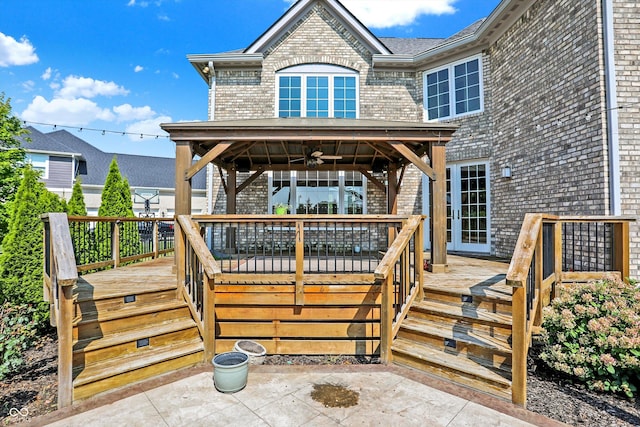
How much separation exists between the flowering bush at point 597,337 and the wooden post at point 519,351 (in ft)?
2.59

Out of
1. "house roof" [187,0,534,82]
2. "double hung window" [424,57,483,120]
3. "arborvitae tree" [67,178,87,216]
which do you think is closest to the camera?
"arborvitae tree" [67,178,87,216]

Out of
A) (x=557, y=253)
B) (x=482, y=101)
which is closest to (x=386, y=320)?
(x=557, y=253)

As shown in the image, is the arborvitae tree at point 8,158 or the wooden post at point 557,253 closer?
the wooden post at point 557,253

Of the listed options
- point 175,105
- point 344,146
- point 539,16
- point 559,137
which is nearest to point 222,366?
point 344,146

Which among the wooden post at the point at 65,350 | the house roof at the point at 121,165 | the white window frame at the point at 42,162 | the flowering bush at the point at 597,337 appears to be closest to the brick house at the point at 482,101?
the flowering bush at the point at 597,337

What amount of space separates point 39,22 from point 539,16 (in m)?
20.1

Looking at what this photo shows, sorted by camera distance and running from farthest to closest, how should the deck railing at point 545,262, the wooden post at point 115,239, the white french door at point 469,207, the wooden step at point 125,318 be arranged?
the white french door at point 469,207 → the wooden post at point 115,239 → the wooden step at point 125,318 → the deck railing at point 545,262

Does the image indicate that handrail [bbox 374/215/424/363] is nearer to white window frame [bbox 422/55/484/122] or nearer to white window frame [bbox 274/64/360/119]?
white window frame [bbox 422/55/484/122]

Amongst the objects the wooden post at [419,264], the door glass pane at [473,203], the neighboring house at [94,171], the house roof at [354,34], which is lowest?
the wooden post at [419,264]

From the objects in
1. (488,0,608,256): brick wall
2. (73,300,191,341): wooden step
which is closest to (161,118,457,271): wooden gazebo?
(73,300,191,341): wooden step

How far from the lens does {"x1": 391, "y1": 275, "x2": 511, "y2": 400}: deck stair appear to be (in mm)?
3102

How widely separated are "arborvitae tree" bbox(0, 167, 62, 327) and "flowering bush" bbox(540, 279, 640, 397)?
22.0ft

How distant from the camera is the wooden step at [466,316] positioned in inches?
134

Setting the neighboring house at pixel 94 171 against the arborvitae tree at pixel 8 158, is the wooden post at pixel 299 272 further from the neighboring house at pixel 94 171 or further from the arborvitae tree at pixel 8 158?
the neighboring house at pixel 94 171
